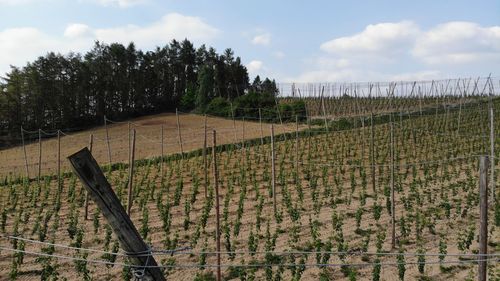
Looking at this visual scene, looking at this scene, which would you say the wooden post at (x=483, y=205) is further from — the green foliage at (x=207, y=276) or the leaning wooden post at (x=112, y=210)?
the green foliage at (x=207, y=276)

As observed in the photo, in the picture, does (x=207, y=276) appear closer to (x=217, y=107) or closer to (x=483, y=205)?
(x=483, y=205)

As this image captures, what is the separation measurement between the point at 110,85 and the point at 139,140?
14.8 metres

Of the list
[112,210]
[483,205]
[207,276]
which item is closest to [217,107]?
[207,276]

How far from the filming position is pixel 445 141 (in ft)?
62.4

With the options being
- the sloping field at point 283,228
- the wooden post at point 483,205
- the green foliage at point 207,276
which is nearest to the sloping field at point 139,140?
the sloping field at point 283,228

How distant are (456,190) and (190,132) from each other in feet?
76.3

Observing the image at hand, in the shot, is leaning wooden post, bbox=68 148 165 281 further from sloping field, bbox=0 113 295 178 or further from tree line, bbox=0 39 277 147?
tree line, bbox=0 39 277 147

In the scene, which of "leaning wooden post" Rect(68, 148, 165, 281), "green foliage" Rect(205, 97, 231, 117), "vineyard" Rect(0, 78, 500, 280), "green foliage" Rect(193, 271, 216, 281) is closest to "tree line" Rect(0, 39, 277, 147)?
"green foliage" Rect(205, 97, 231, 117)

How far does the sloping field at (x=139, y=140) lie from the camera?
2450 centimetres

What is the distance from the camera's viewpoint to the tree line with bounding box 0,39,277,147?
3775cm

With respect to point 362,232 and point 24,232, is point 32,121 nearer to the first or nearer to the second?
point 24,232

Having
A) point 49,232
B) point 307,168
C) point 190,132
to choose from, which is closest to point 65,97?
point 190,132

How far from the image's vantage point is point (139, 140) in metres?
31.7

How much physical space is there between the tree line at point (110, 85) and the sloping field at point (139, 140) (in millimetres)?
2648
